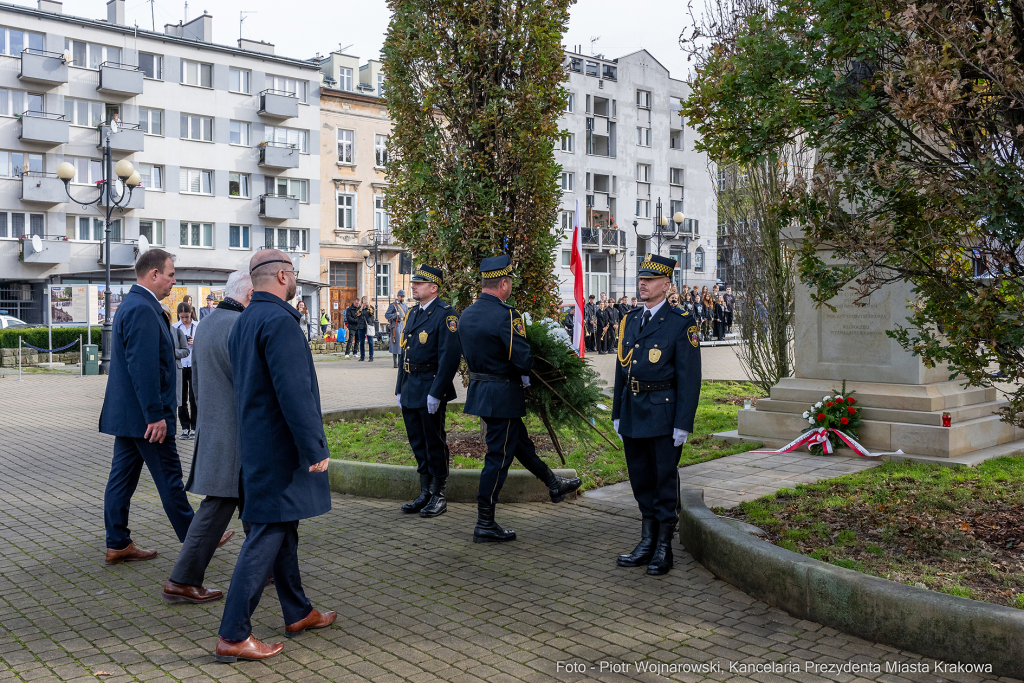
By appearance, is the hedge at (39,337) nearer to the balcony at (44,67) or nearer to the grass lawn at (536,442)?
the balcony at (44,67)

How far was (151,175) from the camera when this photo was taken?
4616 centimetres

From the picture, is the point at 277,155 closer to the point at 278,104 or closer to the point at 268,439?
the point at 278,104

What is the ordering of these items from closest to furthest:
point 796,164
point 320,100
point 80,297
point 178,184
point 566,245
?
point 796,164 → point 80,297 → point 178,184 → point 320,100 → point 566,245

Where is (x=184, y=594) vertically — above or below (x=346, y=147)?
below

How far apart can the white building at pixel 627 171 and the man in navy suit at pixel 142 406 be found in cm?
4756

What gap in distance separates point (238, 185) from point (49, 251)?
10439 mm

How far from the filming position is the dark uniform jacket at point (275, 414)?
4.51m

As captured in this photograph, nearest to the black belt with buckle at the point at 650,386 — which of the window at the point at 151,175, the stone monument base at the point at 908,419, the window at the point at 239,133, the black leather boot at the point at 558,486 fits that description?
the black leather boot at the point at 558,486

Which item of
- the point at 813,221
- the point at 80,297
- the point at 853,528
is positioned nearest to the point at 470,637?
the point at 853,528

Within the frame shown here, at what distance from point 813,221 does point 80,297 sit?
1081 inches

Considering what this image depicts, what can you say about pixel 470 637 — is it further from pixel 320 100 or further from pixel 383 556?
pixel 320 100

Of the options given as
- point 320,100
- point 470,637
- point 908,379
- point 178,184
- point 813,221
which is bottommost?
point 470,637

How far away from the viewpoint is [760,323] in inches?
531

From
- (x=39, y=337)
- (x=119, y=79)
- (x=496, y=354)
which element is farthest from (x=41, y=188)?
(x=496, y=354)
